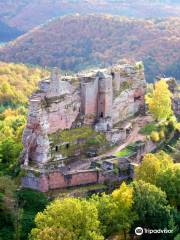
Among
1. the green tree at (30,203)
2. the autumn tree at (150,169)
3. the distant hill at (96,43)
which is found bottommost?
the green tree at (30,203)

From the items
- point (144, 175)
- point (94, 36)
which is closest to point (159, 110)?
point (144, 175)

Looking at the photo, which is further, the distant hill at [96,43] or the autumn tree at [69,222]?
the distant hill at [96,43]

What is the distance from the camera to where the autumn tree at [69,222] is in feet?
Answer: 119

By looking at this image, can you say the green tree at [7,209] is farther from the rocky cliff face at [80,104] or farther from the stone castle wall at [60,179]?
the rocky cliff face at [80,104]

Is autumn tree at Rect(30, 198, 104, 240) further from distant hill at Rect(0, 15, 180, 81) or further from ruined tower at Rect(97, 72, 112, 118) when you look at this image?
distant hill at Rect(0, 15, 180, 81)

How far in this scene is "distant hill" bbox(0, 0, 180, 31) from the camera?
189 metres

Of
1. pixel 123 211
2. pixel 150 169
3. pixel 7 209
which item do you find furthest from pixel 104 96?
pixel 123 211

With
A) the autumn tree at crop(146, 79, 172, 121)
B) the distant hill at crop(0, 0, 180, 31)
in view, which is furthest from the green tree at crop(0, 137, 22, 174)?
the distant hill at crop(0, 0, 180, 31)

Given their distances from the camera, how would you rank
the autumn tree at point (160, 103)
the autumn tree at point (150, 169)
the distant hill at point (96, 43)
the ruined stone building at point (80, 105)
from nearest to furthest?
the autumn tree at point (150, 169) < the ruined stone building at point (80, 105) < the autumn tree at point (160, 103) < the distant hill at point (96, 43)

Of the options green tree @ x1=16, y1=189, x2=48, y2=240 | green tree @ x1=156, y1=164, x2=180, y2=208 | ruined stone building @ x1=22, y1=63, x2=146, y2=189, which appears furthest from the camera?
ruined stone building @ x1=22, y1=63, x2=146, y2=189

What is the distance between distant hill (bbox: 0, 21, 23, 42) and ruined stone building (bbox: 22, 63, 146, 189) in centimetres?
12241

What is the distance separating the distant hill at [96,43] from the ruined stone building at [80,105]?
5502 centimetres

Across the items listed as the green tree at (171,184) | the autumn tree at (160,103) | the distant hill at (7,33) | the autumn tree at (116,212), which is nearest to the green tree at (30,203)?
the autumn tree at (116,212)

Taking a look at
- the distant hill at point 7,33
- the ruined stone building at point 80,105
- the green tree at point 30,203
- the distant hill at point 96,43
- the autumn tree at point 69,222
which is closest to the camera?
the autumn tree at point 69,222
